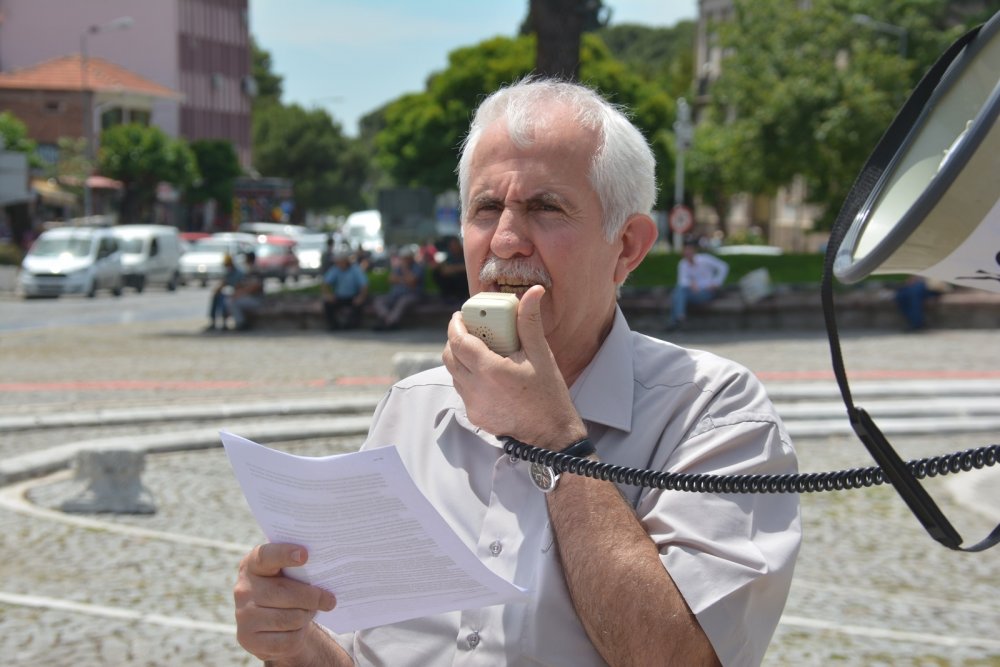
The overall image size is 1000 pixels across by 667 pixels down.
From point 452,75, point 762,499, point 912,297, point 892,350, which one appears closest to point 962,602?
point 762,499

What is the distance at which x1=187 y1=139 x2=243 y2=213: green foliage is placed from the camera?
255 feet

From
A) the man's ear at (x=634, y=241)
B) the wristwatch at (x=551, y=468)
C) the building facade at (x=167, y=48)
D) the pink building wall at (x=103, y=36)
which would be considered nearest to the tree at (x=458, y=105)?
Result: the building facade at (x=167, y=48)

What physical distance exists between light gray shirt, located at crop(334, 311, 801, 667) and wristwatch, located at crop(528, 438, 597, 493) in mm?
94

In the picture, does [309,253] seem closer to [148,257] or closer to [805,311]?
[148,257]

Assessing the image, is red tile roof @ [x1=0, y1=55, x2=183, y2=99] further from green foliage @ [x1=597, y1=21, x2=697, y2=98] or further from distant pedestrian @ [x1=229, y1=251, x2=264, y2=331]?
green foliage @ [x1=597, y1=21, x2=697, y2=98]

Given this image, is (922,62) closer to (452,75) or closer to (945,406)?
(452,75)

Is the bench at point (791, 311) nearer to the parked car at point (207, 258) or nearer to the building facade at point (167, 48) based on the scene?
the parked car at point (207, 258)

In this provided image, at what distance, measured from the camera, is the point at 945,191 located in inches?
65.5

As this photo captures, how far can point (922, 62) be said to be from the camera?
49250 millimetres

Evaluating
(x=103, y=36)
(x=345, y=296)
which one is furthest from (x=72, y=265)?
(x=103, y=36)

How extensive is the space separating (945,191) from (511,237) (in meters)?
1.04

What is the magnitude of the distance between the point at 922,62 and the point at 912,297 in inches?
1220

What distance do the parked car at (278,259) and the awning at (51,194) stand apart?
15.5 m

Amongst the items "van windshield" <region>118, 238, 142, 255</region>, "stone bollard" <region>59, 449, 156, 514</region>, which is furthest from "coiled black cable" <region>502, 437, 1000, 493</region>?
"van windshield" <region>118, 238, 142, 255</region>
